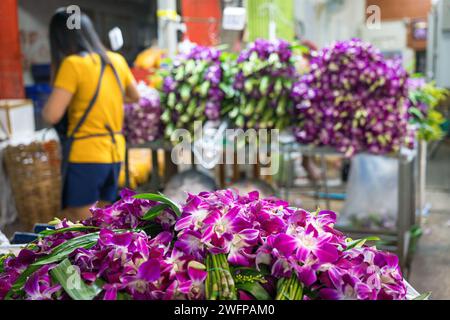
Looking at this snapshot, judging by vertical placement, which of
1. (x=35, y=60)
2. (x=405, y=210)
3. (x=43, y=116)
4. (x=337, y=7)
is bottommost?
(x=405, y=210)

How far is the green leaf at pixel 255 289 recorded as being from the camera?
0.73 meters

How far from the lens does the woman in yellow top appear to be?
2236 mm

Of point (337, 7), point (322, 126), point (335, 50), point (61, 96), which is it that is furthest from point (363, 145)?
point (337, 7)

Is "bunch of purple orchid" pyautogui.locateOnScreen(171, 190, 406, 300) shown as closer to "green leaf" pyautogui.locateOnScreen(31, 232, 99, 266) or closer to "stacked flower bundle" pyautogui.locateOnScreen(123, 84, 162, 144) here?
"green leaf" pyautogui.locateOnScreen(31, 232, 99, 266)

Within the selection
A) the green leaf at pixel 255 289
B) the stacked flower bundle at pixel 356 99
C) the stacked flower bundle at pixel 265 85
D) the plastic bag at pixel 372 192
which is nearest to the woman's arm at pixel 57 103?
the stacked flower bundle at pixel 265 85

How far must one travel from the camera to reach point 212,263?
0.74 m

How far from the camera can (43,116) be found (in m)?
2.36

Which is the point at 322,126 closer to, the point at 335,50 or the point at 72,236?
the point at 335,50

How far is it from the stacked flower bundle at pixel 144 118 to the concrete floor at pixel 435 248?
1.62m

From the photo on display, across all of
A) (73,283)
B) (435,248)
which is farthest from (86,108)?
(435,248)

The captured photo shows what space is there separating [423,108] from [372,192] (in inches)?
23.5

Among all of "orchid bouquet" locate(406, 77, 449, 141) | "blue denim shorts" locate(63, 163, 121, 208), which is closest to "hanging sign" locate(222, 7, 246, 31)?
"orchid bouquet" locate(406, 77, 449, 141)

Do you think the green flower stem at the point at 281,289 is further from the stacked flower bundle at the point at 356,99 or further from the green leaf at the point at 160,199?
the stacked flower bundle at the point at 356,99
